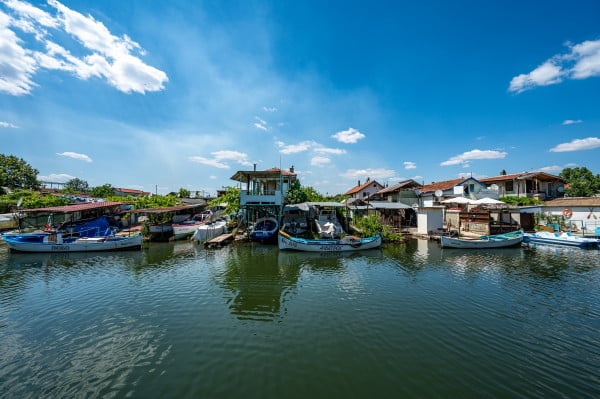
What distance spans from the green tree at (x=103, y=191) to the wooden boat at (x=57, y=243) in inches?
1970

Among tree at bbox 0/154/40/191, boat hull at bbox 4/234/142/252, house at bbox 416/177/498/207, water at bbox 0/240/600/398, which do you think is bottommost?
water at bbox 0/240/600/398

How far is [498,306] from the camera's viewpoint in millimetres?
9203

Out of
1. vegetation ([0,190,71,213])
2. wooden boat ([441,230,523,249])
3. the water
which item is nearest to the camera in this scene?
the water

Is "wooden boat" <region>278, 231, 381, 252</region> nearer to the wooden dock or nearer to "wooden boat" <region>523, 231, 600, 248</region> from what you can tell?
the wooden dock

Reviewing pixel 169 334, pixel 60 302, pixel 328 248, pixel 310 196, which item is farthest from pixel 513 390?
pixel 310 196

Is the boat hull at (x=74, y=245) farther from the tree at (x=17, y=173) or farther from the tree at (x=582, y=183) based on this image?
the tree at (x=582, y=183)

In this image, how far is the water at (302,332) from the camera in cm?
535

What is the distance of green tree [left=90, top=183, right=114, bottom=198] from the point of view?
200 ft

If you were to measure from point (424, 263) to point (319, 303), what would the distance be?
33.6ft

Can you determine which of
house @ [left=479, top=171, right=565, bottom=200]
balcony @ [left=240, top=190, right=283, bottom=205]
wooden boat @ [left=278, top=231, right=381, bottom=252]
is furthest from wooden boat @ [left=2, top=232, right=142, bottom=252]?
house @ [left=479, top=171, right=565, bottom=200]

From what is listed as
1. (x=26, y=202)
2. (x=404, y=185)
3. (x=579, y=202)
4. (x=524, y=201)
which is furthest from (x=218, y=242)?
(x=579, y=202)

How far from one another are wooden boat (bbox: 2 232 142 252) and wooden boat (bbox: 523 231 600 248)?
127ft

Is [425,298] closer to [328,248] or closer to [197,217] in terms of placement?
[328,248]

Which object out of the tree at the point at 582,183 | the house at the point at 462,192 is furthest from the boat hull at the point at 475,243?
the tree at the point at 582,183
